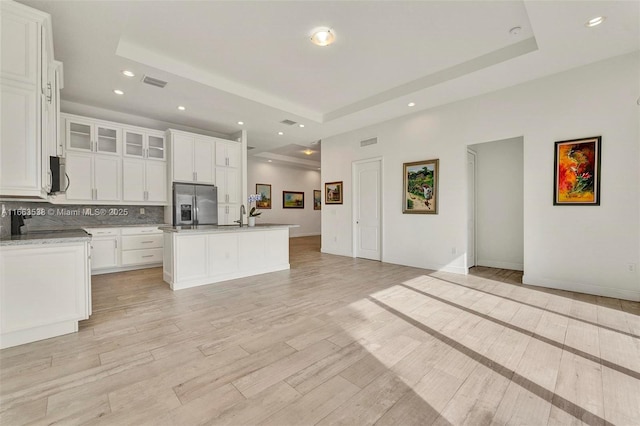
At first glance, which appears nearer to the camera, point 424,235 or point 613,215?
point 613,215

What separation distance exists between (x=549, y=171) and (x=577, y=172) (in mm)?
306

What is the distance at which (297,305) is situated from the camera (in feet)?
11.0

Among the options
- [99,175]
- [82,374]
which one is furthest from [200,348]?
[99,175]

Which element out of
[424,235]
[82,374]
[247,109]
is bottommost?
[82,374]

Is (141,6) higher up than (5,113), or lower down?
higher up

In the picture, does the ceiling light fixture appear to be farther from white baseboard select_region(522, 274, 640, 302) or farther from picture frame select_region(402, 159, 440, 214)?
white baseboard select_region(522, 274, 640, 302)

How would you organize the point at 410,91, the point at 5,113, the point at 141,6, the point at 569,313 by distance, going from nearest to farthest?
1. the point at 5,113
2. the point at 141,6
3. the point at 569,313
4. the point at 410,91

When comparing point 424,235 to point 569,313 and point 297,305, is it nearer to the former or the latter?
point 569,313

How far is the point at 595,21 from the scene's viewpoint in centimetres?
286

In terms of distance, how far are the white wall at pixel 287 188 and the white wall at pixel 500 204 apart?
7271 millimetres

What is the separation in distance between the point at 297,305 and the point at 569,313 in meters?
3.06

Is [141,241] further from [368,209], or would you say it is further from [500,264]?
[500,264]

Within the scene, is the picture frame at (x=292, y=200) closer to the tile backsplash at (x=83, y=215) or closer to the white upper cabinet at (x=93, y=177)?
the tile backsplash at (x=83, y=215)

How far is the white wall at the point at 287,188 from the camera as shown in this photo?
10555 mm
